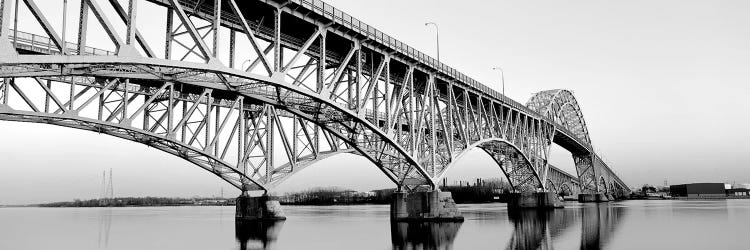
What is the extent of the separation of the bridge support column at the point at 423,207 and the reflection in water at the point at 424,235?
2.38ft

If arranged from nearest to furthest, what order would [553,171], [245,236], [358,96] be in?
[358,96]
[245,236]
[553,171]

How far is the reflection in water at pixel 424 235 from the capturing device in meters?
31.9

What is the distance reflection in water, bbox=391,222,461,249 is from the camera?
1256 inches

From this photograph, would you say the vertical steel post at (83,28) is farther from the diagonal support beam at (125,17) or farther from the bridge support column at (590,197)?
the bridge support column at (590,197)

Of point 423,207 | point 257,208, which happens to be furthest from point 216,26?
point 257,208

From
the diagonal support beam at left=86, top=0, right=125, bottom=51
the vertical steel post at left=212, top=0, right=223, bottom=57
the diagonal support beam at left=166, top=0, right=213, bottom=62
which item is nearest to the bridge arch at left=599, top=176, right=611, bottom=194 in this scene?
the vertical steel post at left=212, top=0, right=223, bottom=57

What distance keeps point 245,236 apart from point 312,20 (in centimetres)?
1689

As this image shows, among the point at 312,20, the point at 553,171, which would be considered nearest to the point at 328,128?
the point at 312,20

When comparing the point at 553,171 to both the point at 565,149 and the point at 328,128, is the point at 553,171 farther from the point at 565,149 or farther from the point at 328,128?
the point at 328,128

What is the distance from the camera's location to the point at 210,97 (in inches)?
1561

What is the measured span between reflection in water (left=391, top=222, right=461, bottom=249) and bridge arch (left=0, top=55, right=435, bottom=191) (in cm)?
398

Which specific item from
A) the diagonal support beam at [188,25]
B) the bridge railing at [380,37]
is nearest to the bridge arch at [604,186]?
the bridge railing at [380,37]

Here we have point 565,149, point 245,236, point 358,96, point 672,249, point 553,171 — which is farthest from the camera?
point 565,149

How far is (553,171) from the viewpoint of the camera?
4633 inches
